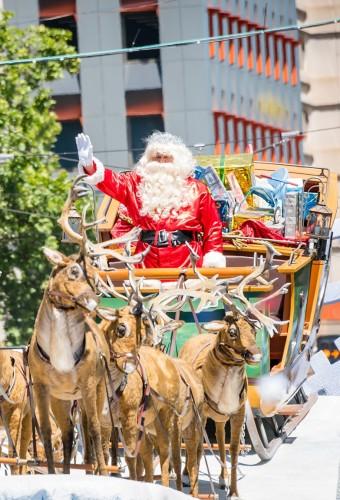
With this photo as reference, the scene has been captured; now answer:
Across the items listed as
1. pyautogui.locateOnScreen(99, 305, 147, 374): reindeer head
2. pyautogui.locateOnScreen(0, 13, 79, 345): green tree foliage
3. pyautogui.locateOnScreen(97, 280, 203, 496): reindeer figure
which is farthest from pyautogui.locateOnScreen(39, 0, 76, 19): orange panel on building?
pyautogui.locateOnScreen(99, 305, 147, 374): reindeer head

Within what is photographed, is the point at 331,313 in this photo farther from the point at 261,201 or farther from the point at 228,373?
the point at 228,373

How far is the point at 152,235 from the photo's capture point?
15508 mm

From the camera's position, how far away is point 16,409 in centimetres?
1328

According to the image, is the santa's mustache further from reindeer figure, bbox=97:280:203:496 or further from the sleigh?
reindeer figure, bbox=97:280:203:496

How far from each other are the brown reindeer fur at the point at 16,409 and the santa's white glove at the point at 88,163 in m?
1.80

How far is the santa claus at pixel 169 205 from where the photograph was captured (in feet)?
50.6

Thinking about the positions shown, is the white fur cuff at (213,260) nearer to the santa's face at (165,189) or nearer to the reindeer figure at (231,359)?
the santa's face at (165,189)

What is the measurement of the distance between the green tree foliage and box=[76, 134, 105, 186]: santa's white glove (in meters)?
18.5

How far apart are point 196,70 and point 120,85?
7.28ft

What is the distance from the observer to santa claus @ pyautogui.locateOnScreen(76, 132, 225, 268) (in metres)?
15.4

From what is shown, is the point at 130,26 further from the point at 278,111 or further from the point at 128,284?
the point at 128,284

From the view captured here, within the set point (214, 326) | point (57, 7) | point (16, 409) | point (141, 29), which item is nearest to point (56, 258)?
point (214, 326)

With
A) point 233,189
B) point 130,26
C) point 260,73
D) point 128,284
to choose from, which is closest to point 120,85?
point 130,26

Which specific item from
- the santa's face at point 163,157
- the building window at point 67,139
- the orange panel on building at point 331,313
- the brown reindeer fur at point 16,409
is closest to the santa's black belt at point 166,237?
the santa's face at point 163,157
